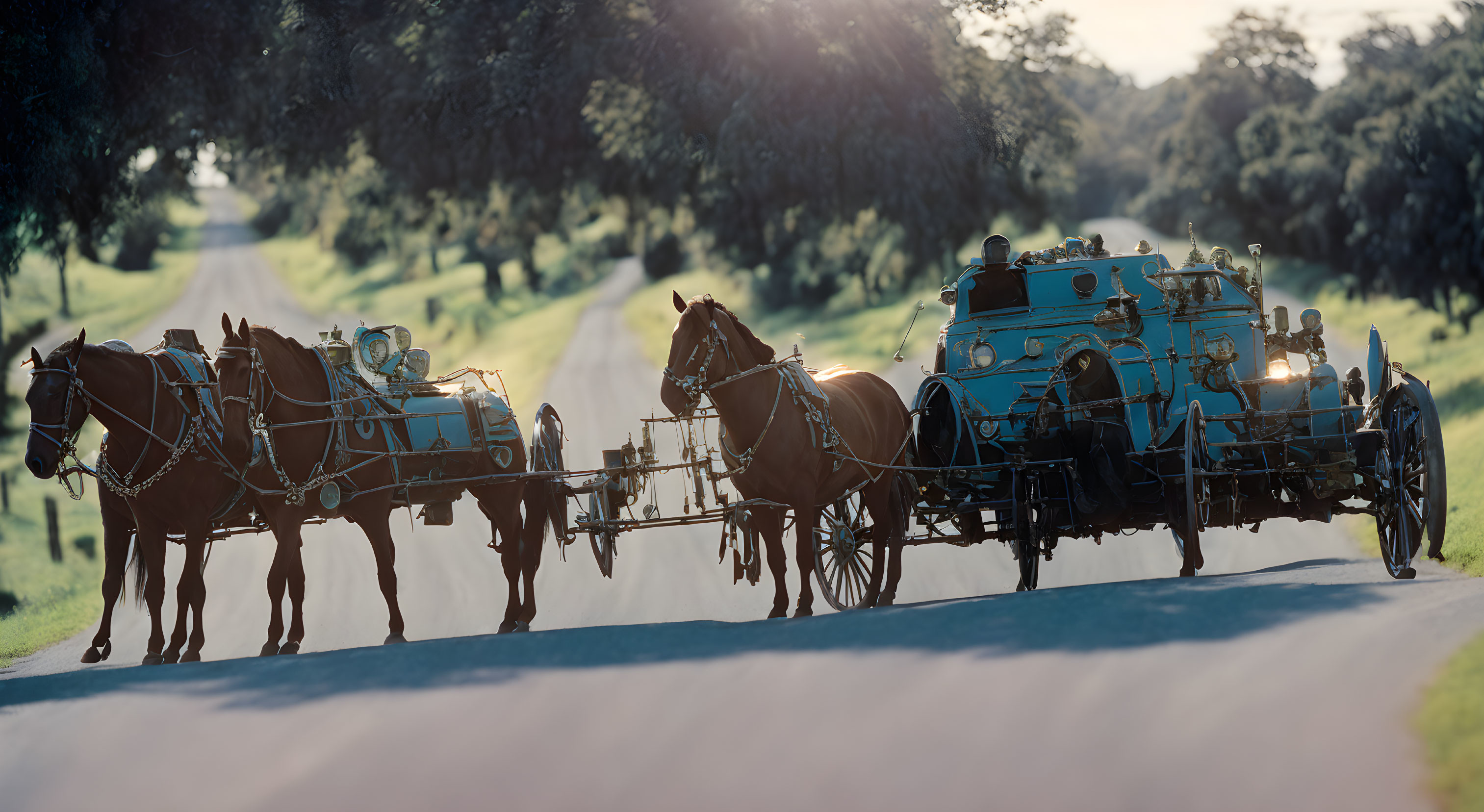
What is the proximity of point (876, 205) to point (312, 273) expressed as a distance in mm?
61220

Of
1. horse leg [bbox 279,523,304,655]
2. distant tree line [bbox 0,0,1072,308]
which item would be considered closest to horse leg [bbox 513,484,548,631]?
horse leg [bbox 279,523,304,655]

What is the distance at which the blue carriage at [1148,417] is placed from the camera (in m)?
10.9

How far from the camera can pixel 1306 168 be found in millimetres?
55281

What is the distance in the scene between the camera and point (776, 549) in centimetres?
1076

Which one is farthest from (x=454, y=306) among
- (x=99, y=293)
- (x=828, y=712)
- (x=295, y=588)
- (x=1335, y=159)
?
(x=828, y=712)

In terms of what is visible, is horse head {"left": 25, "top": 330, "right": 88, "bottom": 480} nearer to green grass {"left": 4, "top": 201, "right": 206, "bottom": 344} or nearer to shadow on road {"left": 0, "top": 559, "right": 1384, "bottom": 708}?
shadow on road {"left": 0, "top": 559, "right": 1384, "bottom": 708}

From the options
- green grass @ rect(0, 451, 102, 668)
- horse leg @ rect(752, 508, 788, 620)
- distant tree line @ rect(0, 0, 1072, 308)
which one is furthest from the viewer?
distant tree line @ rect(0, 0, 1072, 308)

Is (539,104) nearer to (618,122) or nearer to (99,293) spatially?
(618,122)

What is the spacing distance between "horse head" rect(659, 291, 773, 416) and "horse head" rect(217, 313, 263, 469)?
328 cm

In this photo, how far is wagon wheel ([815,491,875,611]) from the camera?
1237cm

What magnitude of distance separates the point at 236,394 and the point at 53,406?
1333 mm

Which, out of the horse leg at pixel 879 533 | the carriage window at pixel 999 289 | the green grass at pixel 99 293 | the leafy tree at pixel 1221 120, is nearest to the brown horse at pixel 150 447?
the horse leg at pixel 879 533

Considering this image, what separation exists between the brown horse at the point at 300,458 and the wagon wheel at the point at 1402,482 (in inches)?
285

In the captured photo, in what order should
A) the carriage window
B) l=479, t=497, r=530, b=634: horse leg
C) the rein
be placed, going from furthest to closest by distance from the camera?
the carriage window, l=479, t=497, r=530, b=634: horse leg, the rein
